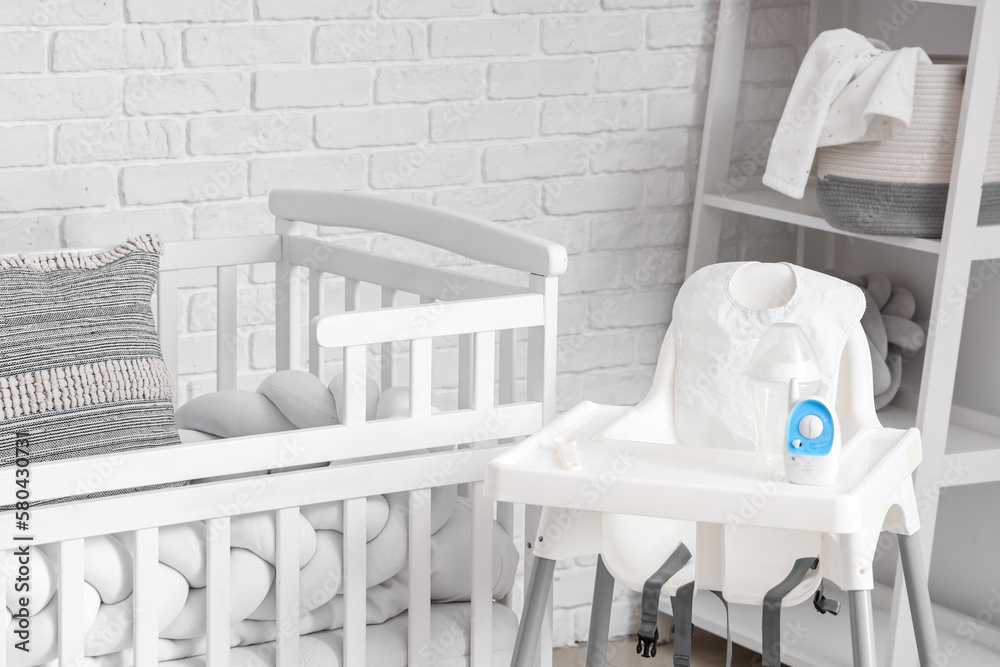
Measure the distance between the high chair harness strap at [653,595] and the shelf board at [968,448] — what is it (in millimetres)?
655

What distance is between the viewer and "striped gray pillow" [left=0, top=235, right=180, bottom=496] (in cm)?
125

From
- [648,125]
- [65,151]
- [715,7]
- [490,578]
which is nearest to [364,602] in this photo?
[490,578]

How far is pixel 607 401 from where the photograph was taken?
221 cm

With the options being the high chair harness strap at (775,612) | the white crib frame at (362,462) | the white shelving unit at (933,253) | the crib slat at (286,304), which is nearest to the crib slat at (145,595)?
the white crib frame at (362,462)

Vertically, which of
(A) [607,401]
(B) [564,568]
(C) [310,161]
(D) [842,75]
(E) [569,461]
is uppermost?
(D) [842,75]

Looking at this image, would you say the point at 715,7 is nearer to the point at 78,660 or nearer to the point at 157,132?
the point at 157,132

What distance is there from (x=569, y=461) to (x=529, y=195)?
37.8 inches

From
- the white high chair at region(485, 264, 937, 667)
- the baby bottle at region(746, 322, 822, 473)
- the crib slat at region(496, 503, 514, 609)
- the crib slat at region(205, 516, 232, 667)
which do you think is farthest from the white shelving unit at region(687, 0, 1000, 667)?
the crib slat at region(205, 516, 232, 667)

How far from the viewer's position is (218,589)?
115 centimetres

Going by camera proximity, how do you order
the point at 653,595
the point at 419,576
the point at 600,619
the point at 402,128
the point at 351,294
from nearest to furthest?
the point at 653,595 → the point at 419,576 → the point at 600,619 → the point at 351,294 → the point at 402,128

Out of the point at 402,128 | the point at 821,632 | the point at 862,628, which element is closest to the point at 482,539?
the point at 862,628

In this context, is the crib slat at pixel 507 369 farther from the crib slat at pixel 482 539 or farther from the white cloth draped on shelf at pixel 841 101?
the white cloth draped on shelf at pixel 841 101

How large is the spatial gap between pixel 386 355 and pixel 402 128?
40cm

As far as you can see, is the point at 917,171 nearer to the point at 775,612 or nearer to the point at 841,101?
the point at 841,101
